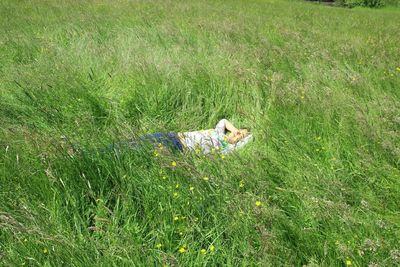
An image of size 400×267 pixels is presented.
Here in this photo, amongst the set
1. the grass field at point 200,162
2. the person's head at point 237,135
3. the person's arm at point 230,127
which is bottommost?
the person's arm at point 230,127

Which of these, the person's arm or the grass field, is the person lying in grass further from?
the grass field

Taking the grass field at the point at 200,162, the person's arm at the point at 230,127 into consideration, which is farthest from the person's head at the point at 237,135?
the grass field at the point at 200,162

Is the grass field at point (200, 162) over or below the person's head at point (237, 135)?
over

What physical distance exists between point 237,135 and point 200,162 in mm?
1211

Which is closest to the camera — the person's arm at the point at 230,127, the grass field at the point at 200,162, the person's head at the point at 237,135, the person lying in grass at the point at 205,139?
the grass field at the point at 200,162

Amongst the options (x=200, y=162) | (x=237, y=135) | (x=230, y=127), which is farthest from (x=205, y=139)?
(x=230, y=127)

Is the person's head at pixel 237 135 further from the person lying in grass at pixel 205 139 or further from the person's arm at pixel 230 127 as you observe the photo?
the person's arm at pixel 230 127

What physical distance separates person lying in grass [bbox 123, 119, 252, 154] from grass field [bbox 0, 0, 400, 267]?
0.10 meters

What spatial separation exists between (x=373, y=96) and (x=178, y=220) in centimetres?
263

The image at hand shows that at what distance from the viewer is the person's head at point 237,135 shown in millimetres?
3377

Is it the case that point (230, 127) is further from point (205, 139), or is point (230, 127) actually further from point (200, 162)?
point (200, 162)

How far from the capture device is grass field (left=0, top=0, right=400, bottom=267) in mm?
1696

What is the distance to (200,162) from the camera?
237 cm

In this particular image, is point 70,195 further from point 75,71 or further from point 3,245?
point 75,71
